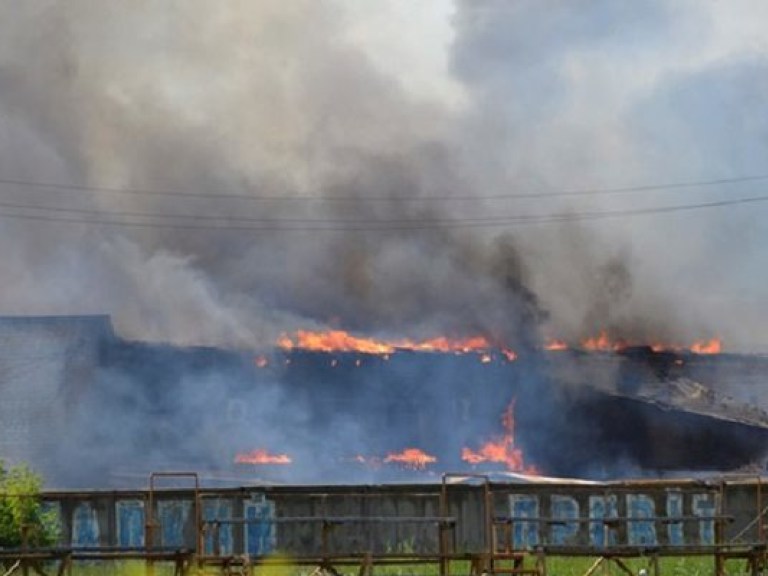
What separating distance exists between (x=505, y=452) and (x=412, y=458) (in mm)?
2773

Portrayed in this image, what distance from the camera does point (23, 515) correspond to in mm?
25016

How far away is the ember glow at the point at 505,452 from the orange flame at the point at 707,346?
349 inches

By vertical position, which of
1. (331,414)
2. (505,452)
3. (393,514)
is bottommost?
(393,514)

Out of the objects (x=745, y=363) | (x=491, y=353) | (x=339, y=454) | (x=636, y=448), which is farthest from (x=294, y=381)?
(x=745, y=363)

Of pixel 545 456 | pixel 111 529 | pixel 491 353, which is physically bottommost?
pixel 111 529

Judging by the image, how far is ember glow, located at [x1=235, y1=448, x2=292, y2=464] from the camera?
41656 millimetres

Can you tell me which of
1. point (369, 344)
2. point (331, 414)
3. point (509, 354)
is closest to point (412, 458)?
point (331, 414)

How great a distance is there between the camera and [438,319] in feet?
160

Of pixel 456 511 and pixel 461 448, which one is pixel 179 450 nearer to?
pixel 461 448

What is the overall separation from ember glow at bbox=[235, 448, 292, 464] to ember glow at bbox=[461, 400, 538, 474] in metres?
5.11

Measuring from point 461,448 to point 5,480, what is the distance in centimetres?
1884

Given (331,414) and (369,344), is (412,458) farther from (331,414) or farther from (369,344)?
(369,344)

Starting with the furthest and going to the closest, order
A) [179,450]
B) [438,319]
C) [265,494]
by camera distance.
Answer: [438,319] → [179,450] → [265,494]

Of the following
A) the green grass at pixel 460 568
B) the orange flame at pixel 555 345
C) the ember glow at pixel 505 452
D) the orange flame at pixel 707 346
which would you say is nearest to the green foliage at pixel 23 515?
the green grass at pixel 460 568
